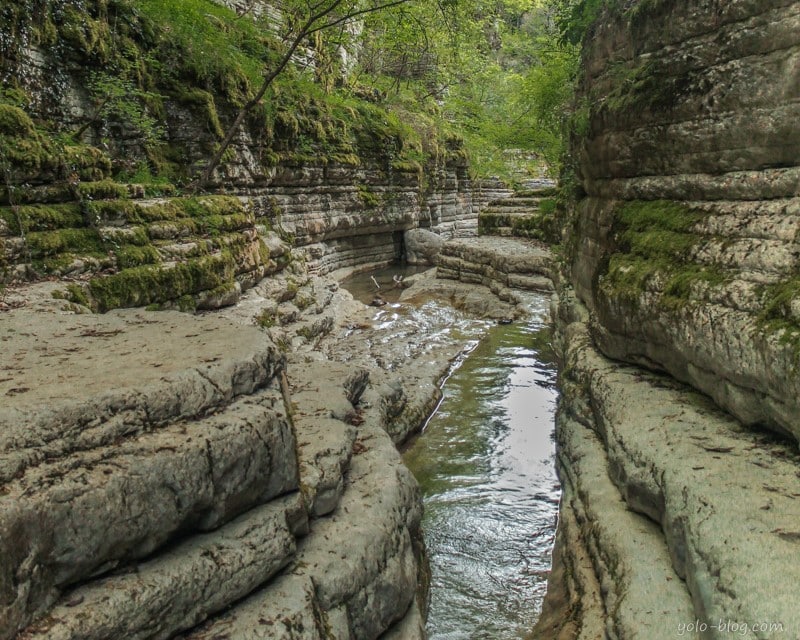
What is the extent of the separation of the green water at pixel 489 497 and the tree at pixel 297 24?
6132 millimetres

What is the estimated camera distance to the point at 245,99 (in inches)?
495

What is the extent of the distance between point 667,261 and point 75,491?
4659mm

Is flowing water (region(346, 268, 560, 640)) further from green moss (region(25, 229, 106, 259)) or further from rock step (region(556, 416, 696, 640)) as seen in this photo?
green moss (region(25, 229, 106, 259))

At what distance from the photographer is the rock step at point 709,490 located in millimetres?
2465

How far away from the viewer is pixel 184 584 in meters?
2.61

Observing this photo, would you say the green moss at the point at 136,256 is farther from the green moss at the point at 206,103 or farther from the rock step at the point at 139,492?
the green moss at the point at 206,103

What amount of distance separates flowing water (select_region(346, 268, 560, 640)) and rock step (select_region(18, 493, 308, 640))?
162 centimetres

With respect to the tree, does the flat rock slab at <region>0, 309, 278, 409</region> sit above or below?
below

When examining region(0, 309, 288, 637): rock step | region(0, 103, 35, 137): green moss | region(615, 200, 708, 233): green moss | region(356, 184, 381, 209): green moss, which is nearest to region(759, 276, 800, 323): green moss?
region(615, 200, 708, 233): green moss

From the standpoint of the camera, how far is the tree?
9586mm

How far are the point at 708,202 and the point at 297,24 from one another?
13185mm

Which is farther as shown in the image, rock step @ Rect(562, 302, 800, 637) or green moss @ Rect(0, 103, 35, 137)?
green moss @ Rect(0, 103, 35, 137)

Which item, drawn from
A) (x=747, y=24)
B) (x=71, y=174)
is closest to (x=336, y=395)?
(x=71, y=174)

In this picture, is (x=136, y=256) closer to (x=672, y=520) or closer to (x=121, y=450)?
(x=121, y=450)
